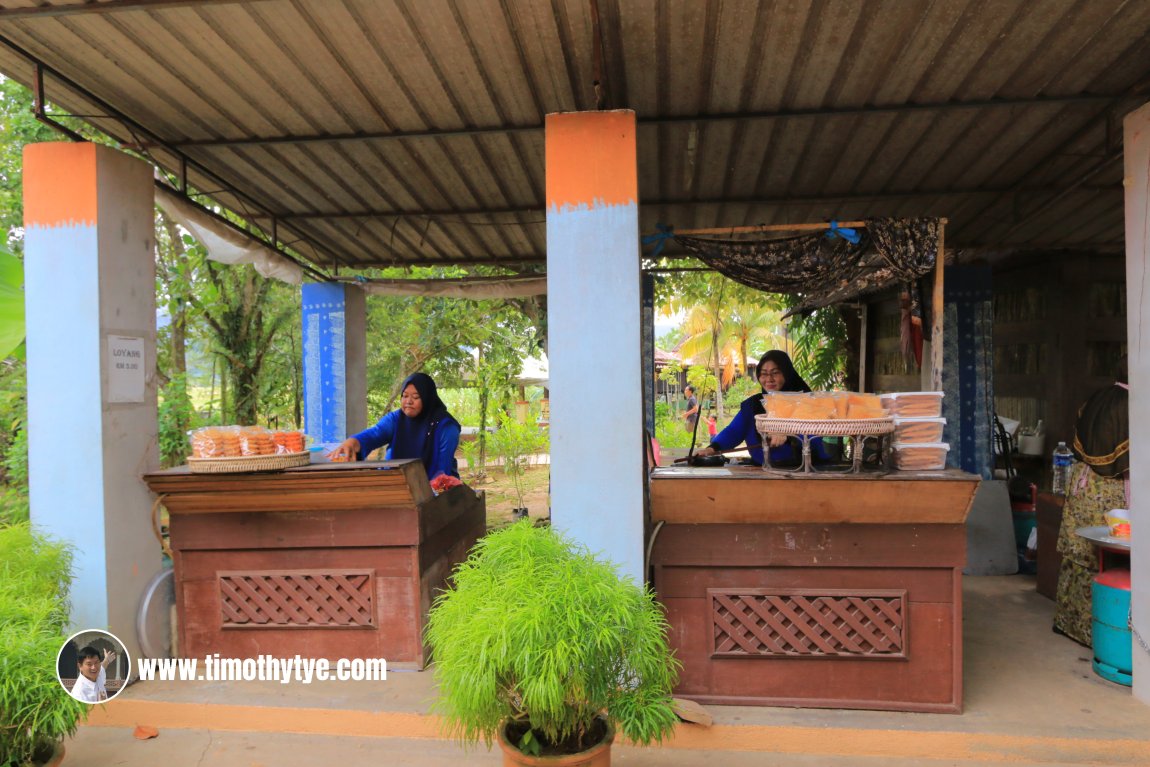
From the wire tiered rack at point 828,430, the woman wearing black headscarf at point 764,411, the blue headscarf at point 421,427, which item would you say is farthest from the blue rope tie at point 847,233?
the blue headscarf at point 421,427

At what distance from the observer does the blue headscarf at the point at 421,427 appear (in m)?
5.45

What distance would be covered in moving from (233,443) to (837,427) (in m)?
3.17

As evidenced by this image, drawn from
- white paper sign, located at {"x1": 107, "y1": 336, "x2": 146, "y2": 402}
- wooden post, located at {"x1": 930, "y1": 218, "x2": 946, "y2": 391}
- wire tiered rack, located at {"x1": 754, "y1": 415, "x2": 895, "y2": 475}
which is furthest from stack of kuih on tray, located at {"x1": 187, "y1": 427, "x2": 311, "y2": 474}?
wooden post, located at {"x1": 930, "y1": 218, "x2": 946, "y2": 391}

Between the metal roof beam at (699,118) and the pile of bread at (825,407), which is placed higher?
the metal roof beam at (699,118)

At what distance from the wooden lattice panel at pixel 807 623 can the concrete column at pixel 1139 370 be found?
1.19 metres

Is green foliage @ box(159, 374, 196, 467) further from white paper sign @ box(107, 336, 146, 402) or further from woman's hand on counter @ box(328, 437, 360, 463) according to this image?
white paper sign @ box(107, 336, 146, 402)

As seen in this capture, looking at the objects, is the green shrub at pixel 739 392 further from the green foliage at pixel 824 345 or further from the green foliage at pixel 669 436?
the green foliage at pixel 824 345

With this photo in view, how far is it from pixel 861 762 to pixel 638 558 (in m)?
1.36

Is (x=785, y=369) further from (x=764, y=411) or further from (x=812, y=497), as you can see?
(x=812, y=497)

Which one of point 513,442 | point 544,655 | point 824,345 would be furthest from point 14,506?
point 824,345

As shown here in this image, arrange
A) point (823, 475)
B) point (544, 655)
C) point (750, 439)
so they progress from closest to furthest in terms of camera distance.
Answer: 1. point (544, 655)
2. point (823, 475)
3. point (750, 439)

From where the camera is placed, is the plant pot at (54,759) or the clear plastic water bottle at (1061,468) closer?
the plant pot at (54,759)

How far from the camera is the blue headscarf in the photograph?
5.45 metres

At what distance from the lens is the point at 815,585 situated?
362 centimetres
